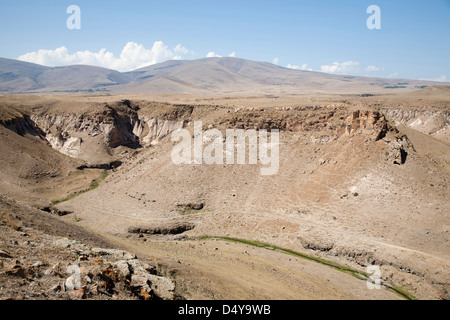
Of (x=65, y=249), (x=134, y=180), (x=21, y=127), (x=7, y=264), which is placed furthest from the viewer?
(x=21, y=127)

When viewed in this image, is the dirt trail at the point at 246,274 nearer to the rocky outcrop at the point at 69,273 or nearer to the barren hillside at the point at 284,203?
the barren hillside at the point at 284,203

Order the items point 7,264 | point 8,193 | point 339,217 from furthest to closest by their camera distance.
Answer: point 8,193 < point 339,217 < point 7,264

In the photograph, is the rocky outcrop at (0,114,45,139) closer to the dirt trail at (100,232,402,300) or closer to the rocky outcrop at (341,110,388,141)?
the dirt trail at (100,232,402,300)

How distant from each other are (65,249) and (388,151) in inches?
1088

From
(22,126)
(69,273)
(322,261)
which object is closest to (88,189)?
(22,126)

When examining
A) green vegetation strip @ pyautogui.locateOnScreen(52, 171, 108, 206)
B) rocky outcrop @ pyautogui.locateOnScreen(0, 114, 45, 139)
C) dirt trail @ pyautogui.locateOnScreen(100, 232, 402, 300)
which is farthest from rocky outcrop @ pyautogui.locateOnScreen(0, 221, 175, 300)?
rocky outcrop @ pyautogui.locateOnScreen(0, 114, 45, 139)

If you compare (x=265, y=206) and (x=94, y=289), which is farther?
(x=265, y=206)

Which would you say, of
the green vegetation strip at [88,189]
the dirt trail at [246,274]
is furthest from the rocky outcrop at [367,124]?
the green vegetation strip at [88,189]

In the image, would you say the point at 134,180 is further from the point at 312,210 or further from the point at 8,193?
the point at 312,210
